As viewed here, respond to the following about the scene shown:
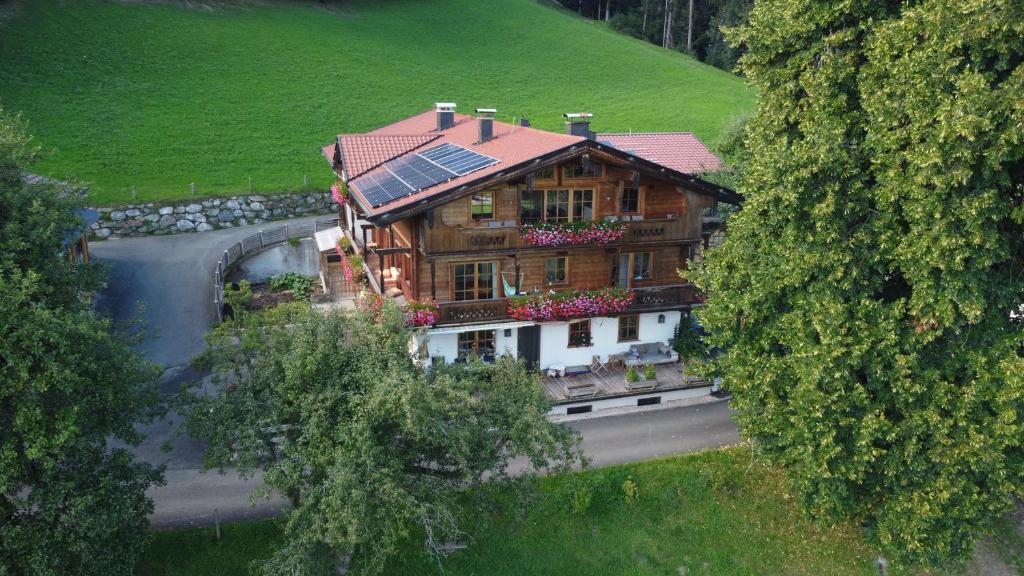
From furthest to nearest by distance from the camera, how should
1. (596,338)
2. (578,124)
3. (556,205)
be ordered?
(578,124)
(596,338)
(556,205)

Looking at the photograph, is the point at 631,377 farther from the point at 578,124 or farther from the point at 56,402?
the point at 56,402

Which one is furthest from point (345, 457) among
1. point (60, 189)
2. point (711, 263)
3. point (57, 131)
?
point (57, 131)

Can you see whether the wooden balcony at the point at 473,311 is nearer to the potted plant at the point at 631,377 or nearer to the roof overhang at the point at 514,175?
the roof overhang at the point at 514,175

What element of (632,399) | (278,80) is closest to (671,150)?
(632,399)

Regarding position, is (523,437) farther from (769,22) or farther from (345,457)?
(769,22)

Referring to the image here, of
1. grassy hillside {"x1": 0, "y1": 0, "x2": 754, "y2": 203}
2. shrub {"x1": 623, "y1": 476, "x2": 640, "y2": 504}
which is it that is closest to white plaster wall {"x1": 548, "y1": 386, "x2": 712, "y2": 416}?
shrub {"x1": 623, "y1": 476, "x2": 640, "y2": 504}

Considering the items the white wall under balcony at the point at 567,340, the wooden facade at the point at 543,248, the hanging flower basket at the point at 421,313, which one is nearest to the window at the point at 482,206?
the wooden facade at the point at 543,248
